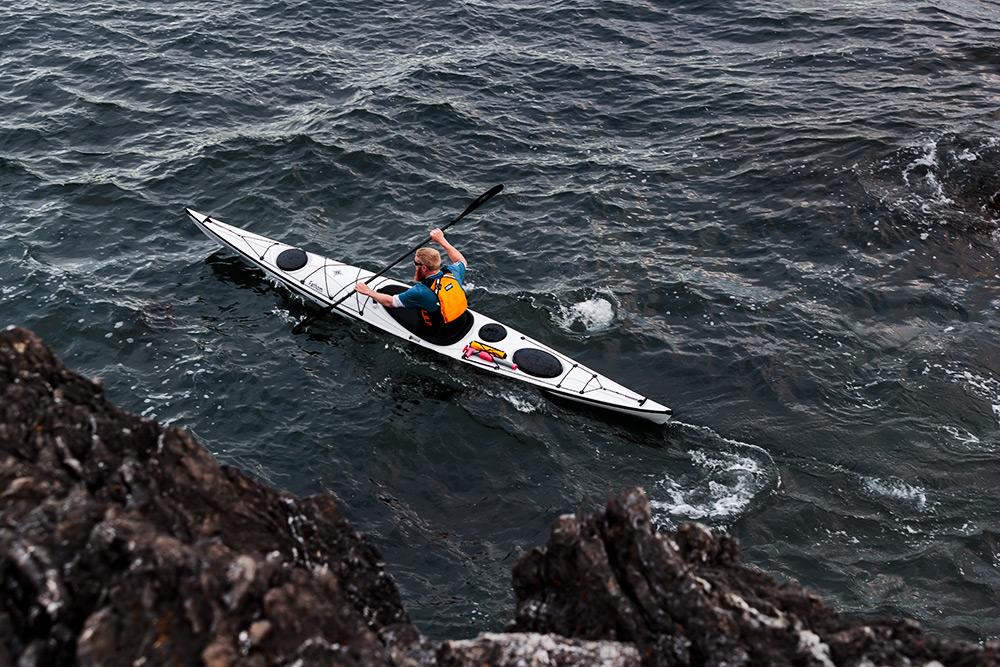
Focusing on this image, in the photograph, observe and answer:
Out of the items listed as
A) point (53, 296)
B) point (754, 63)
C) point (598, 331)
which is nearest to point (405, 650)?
point (598, 331)

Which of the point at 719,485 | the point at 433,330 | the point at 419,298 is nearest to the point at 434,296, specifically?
the point at 419,298

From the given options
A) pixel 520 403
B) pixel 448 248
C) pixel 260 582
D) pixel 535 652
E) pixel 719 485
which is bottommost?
pixel 520 403

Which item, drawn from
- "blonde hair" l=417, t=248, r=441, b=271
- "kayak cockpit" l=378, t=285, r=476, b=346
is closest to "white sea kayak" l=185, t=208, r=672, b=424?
"kayak cockpit" l=378, t=285, r=476, b=346

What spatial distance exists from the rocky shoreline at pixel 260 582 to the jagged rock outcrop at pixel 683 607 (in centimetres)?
1

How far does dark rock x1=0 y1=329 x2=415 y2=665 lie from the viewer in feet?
16.5

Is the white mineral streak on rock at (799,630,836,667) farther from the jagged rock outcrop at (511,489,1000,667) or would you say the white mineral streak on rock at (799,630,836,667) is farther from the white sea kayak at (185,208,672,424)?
the white sea kayak at (185,208,672,424)

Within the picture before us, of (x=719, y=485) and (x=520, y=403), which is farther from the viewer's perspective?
(x=520, y=403)

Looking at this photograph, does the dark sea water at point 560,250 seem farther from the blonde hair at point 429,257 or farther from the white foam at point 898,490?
the blonde hair at point 429,257

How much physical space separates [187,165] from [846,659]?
16.3 metres

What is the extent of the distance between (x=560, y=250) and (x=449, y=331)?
3.35m

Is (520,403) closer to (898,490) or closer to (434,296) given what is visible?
(434,296)

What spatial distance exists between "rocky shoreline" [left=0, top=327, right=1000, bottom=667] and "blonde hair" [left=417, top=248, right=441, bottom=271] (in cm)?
612

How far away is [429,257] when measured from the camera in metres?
12.8

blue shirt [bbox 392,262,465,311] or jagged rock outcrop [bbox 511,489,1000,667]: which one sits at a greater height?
jagged rock outcrop [bbox 511,489,1000,667]
